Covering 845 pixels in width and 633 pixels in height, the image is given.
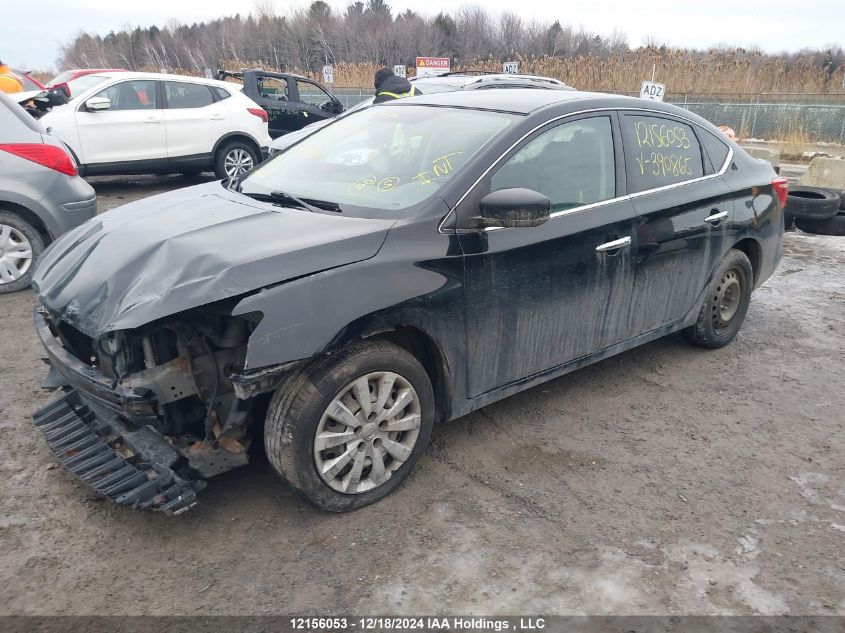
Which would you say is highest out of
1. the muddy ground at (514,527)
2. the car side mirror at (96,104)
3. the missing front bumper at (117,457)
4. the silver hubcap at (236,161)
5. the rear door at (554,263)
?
the car side mirror at (96,104)

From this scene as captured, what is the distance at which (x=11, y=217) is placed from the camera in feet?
19.1

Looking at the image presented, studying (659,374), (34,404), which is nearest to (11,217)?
(34,404)

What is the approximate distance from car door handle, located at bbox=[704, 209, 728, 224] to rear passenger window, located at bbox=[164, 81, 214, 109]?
8.78 m

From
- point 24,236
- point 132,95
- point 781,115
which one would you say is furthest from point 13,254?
point 781,115

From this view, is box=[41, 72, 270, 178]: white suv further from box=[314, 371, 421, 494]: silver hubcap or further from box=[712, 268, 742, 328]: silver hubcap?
box=[314, 371, 421, 494]: silver hubcap

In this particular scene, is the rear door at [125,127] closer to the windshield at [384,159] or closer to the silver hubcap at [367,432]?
the windshield at [384,159]

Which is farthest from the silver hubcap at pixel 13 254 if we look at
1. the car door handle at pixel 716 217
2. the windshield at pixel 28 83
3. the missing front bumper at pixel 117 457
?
the windshield at pixel 28 83

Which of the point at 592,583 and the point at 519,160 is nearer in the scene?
the point at 592,583

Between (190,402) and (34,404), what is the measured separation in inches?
62.4

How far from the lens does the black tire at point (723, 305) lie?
4.67 metres

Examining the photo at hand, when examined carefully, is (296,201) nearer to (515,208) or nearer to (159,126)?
(515,208)

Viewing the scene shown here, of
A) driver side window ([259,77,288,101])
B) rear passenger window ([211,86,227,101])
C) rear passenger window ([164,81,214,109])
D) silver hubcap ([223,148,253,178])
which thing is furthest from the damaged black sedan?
driver side window ([259,77,288,101])

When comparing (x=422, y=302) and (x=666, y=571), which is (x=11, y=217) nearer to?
(x=422, y=302)

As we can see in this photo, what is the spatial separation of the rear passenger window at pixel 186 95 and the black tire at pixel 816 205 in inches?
338
